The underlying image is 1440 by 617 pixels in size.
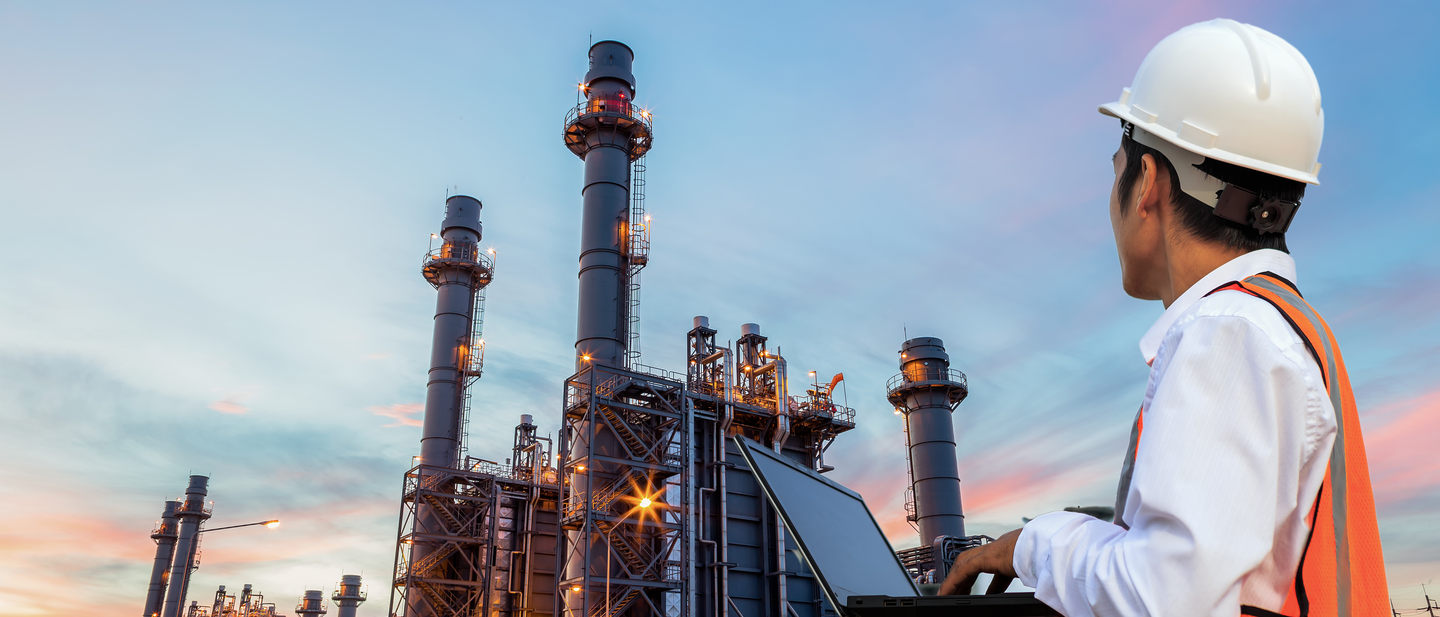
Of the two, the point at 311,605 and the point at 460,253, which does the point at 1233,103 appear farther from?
the point at 311,605

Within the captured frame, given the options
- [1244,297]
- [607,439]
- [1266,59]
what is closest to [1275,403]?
[1244,297]

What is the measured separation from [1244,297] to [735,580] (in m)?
35.5

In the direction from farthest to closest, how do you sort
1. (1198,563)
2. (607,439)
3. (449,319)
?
(449,319) < (607,439) < (1198,563)

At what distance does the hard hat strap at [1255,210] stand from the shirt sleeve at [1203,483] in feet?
1.55

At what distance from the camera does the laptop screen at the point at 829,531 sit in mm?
3020

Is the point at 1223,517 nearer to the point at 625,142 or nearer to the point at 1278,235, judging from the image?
the point at 1278,235

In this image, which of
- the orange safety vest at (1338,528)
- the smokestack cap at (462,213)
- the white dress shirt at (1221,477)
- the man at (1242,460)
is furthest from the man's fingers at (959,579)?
the smokestack cap at (462,213)

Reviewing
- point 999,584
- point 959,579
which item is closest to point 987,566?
point 959,579

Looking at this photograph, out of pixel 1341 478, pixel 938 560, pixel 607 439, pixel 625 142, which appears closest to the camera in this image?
pixel 1341 478

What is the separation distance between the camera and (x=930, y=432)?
44.8 m

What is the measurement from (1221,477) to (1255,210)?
2.41ft

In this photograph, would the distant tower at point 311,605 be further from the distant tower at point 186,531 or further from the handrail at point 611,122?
the handrail at point 611,122

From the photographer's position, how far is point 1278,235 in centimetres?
175

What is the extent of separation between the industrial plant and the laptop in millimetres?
25557
